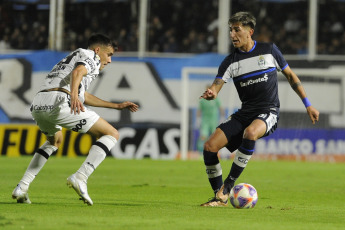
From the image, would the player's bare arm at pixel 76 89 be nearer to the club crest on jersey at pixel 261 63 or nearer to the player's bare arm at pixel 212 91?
the player's bare arm at pixel 212 91

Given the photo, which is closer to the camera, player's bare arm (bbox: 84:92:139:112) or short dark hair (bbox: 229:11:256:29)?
player's bare arm (bbox: 84:92:139:112)

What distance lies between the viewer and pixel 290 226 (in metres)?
6.97

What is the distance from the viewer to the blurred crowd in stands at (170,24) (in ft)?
78.0

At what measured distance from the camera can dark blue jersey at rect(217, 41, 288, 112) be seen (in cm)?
912

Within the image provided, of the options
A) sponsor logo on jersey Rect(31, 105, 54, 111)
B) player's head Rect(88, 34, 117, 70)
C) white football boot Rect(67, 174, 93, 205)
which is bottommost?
white football boot Rect(67, 174, 93, 205)

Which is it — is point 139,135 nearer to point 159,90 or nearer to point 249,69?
point 159,90

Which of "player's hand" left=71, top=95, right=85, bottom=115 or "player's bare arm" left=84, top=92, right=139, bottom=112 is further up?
"player's hand" left=71, top=95, right=85, bottom=115

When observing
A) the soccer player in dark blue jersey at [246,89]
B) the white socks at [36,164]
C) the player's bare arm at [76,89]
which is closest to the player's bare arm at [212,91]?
the soccer player in dark blue jersey at [246,89]

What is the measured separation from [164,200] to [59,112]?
2084 mm

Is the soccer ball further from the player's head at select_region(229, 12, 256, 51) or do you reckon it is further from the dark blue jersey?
the player's head at select_region(229, 12, 256, 51)

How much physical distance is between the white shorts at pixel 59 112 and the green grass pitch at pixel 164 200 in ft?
2.99

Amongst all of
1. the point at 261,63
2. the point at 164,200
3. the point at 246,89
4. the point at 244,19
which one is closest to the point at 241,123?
the point at 246,89

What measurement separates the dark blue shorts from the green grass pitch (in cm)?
84

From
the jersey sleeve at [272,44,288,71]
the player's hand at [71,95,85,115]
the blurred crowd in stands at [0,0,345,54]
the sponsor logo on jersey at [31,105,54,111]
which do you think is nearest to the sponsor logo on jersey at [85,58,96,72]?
the player's hand at [71,95,85,115]
